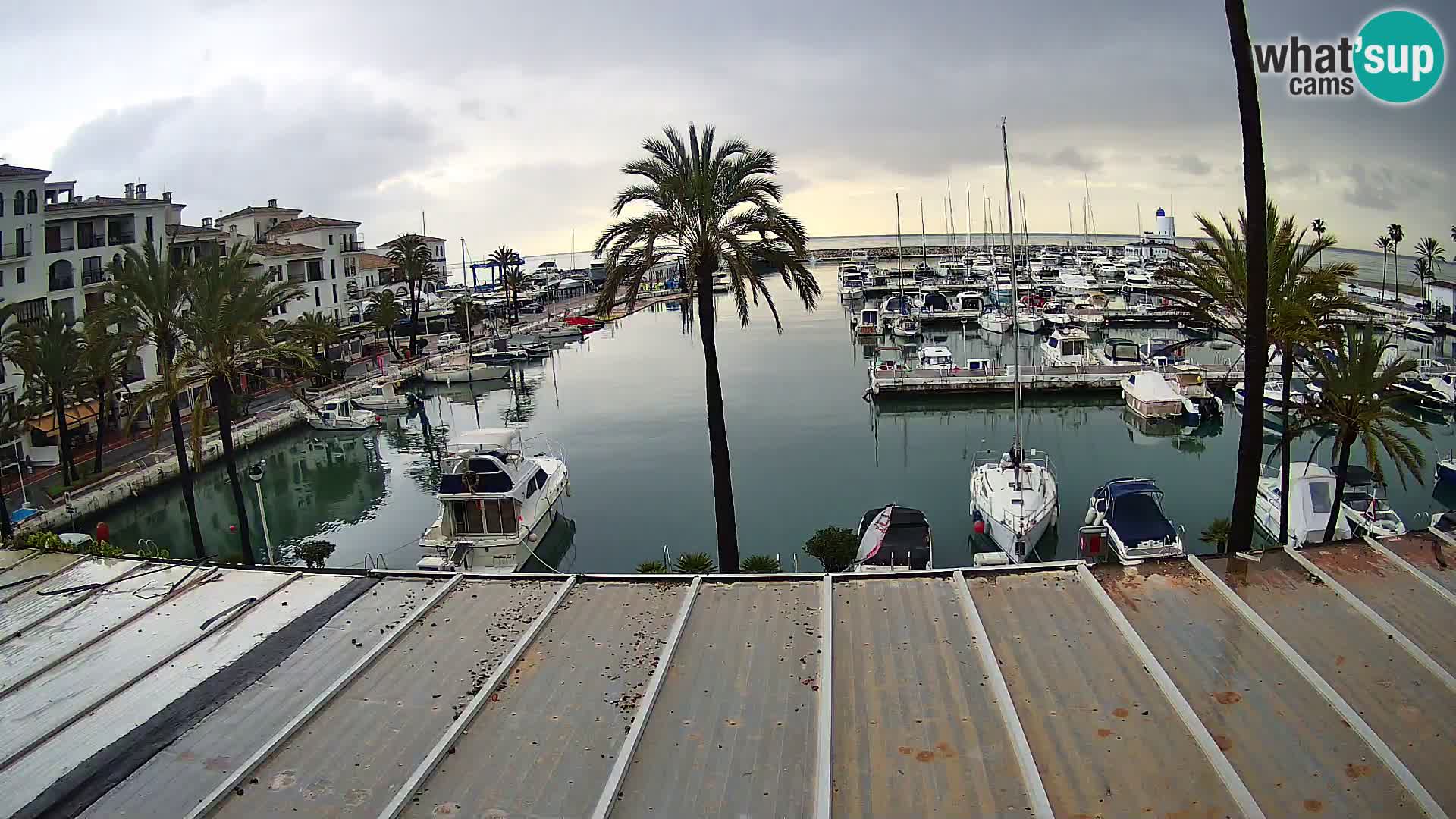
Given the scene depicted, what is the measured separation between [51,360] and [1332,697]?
37.7m

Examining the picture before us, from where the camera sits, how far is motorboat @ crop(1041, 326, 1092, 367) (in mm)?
55438

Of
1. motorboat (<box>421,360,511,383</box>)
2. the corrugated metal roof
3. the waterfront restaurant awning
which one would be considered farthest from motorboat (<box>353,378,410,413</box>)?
the corrugated metal roof

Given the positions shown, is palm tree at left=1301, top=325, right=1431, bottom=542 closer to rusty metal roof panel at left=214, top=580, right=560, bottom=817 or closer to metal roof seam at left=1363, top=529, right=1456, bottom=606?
metal roof seam at left=1363, top=529, right=1456, bottom=606

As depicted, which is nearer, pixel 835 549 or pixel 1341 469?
pixel 1341 469

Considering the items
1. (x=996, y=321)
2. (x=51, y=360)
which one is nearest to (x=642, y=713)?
(x=51, y=360)

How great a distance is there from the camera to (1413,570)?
11289mm

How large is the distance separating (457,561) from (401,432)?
1009 inches

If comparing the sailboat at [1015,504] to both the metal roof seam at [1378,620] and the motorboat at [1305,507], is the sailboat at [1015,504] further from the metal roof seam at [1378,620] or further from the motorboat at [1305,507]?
the metal roof seam at [1378,620]

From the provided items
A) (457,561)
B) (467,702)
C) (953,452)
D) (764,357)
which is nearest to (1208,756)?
(467,702)

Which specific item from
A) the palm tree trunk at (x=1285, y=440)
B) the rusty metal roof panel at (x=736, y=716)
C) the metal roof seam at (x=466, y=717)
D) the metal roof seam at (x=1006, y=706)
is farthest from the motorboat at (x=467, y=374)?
the metal roof seam at (x=1006, y=706)

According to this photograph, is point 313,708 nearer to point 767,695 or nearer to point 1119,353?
point 767,695

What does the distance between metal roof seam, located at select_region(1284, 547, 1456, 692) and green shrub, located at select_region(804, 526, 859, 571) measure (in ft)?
36.4

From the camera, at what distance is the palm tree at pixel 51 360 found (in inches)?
1281

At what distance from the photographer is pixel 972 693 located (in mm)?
9172
